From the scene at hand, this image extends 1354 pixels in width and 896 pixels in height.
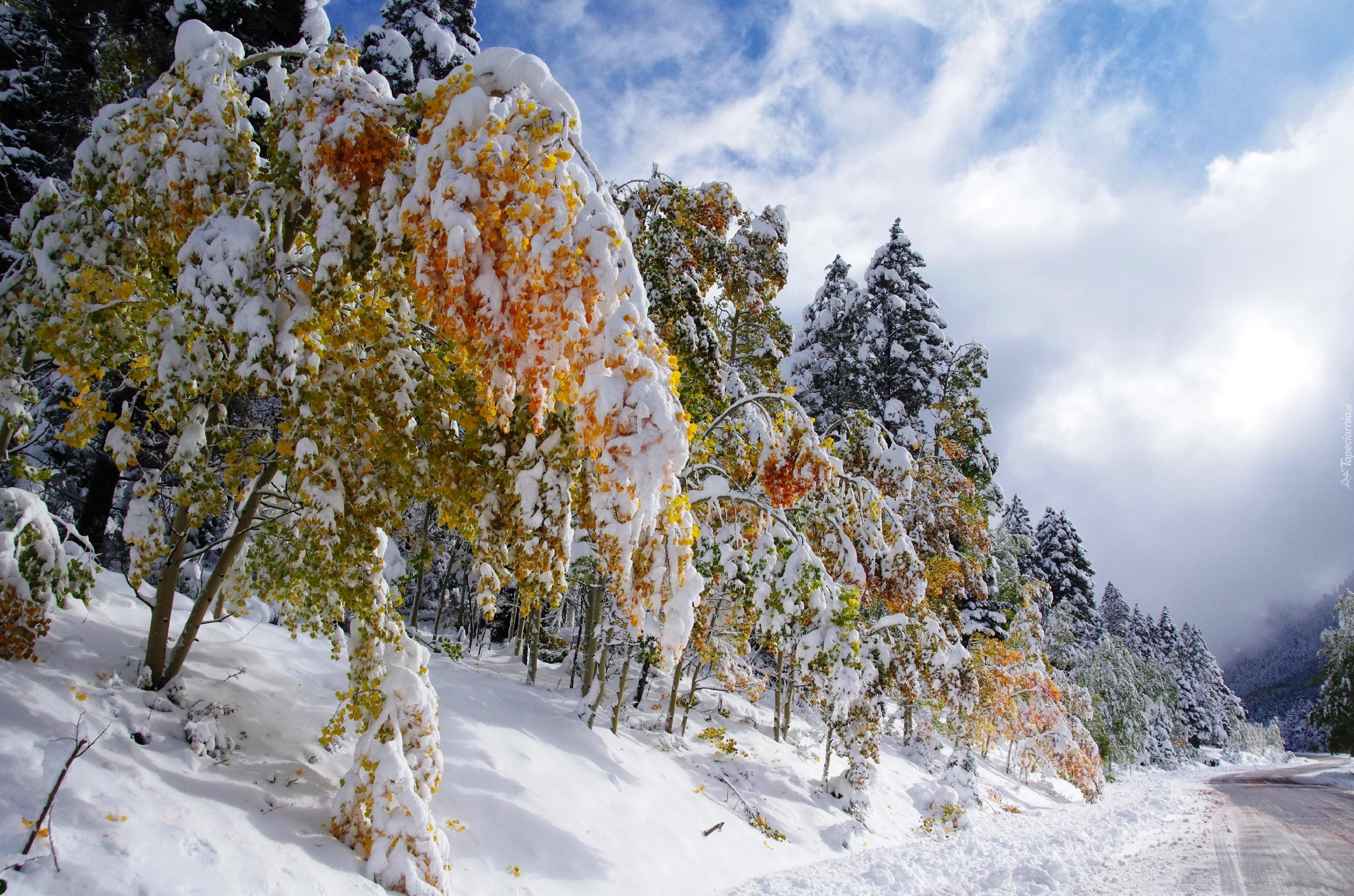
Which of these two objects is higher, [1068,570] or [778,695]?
[1068,570]

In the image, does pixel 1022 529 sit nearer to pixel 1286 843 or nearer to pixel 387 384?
pixel 1286 843

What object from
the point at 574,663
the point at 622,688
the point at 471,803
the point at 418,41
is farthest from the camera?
the point at 418,41

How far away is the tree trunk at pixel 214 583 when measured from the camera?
484 cm

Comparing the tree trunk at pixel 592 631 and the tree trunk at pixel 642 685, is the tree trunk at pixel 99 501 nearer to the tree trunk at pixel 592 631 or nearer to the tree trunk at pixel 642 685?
the tree trunk at pixel 592 631

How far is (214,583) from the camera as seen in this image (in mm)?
5008

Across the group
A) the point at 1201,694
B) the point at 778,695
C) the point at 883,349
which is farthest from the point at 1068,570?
the point at 778,695

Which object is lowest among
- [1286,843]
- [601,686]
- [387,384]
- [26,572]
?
[1286,843]

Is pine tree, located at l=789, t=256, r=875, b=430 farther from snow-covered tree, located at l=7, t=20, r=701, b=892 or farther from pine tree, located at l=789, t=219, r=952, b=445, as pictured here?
snow-covered tree, located at l=7, t=20, r=701, b=892

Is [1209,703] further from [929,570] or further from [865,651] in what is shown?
[865,651]

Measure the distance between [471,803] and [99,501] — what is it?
813cm

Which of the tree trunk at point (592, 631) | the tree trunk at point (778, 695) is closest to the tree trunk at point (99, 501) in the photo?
the tree trunk at point (592, 631)

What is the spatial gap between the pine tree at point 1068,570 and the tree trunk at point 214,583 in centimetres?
4328

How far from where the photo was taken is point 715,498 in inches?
297

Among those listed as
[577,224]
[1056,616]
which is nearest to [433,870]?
[577,224]
